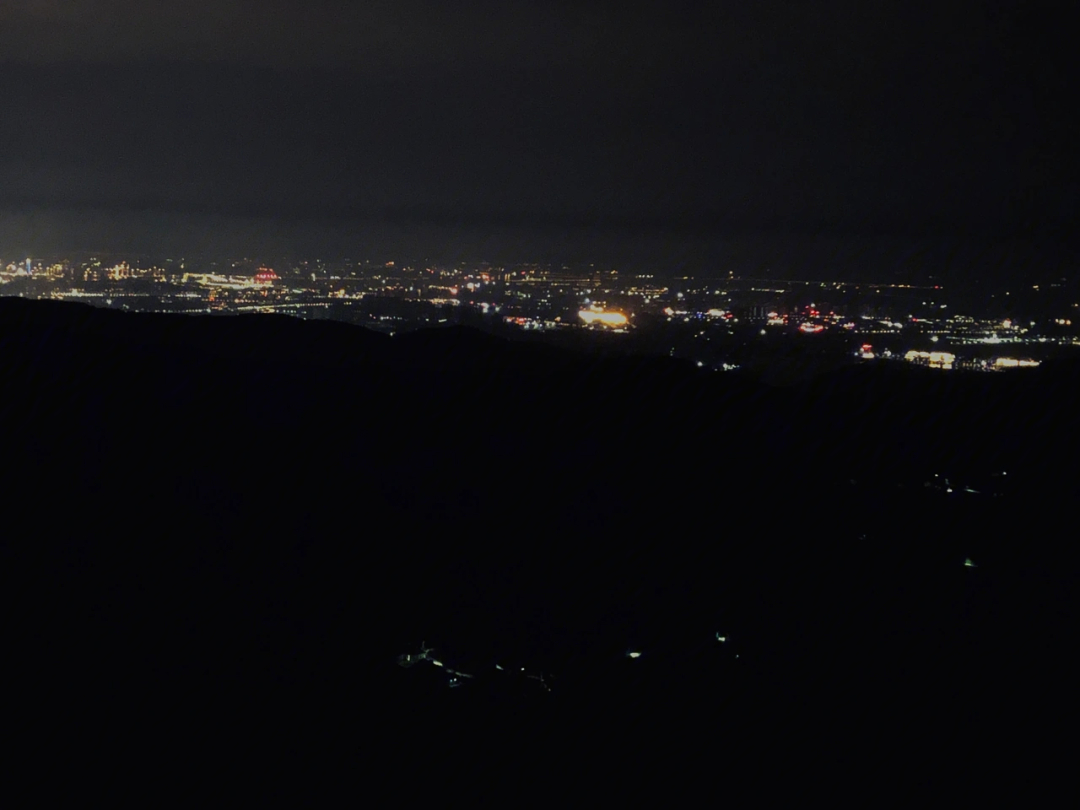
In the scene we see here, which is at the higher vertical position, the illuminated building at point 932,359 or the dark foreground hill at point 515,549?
the illuminated building at point 932,359

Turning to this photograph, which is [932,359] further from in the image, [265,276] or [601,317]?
[265,276]

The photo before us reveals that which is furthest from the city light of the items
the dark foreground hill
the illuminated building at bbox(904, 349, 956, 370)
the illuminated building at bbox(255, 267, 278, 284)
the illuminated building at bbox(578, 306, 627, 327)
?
the illuminated building at bbox(255, 267, 278, 284)

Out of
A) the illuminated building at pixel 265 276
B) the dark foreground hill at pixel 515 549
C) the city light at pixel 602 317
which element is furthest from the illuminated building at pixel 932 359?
the illuminated building at pixel 265 276

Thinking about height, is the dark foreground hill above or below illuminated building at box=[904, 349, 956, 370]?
below

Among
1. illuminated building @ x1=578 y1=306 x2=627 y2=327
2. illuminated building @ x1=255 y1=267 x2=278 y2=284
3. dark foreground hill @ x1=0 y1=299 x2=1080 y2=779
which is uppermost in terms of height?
illuminated building @ x1=255 y1=267 x2=278 y2=284

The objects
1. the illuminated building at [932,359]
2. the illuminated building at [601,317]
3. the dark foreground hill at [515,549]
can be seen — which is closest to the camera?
the dark foreground hill at [515,549]

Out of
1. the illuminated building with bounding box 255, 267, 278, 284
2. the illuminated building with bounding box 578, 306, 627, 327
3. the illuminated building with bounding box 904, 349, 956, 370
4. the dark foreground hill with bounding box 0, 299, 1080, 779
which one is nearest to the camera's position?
the dark foreground hill with bounding box 0, 299, 1080, 779

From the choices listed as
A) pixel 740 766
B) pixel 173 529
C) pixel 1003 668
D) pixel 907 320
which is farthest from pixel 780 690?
pixel 907 320

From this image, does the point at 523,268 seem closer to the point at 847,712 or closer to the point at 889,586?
the point at 889,586

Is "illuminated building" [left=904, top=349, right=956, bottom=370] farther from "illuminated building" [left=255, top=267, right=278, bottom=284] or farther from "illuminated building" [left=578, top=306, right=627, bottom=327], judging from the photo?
"illuminated building" [left=255, top=267, right=278, bottom=284]

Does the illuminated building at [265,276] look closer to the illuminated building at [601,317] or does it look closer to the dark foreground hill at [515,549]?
the dark foreground hill at [515,549]

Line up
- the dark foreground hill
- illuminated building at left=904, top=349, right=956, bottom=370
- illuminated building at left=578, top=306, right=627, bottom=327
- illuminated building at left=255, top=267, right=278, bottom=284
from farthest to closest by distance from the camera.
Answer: illuminated building at left=255, top=267, right=278, bottom=284 < illuminated building at left=578, top=306, right=627, bottom=327 < illuminated building at left=904, top=349, right=956, bottom=370 < the dark foreground hill
